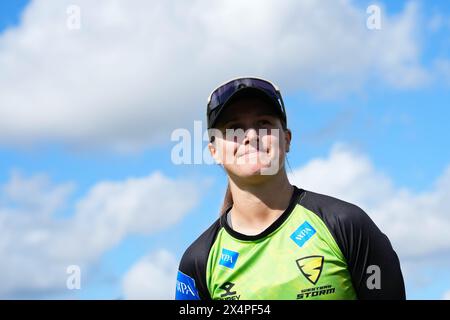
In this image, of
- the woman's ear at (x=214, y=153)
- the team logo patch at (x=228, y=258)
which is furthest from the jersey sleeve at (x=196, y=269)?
the woman's ear at (x=214, y=153)

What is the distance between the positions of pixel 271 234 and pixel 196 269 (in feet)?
3.12

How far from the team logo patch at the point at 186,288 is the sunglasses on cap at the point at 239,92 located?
1.67 m

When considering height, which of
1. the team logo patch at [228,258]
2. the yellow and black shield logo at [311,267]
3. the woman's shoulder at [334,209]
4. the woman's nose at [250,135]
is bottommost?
the yellow and black shield logo at [311,267]

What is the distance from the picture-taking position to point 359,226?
337 inches

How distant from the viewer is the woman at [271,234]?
28.0 ft

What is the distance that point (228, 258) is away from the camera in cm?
901

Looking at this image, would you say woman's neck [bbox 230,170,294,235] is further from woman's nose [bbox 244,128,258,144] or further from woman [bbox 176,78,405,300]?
woman's nose [bbox 244,128,258,144]

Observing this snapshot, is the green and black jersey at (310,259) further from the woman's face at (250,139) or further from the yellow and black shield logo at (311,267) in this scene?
the woman's face at (250,139)

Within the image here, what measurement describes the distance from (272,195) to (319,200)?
0.50 m

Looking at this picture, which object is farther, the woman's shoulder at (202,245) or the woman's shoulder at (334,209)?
the woman's shoulder at (202,245)

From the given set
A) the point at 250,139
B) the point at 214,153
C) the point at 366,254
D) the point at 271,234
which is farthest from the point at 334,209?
the point at 214,153

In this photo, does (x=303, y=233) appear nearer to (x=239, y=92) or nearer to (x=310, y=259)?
(x=310, y=259)
